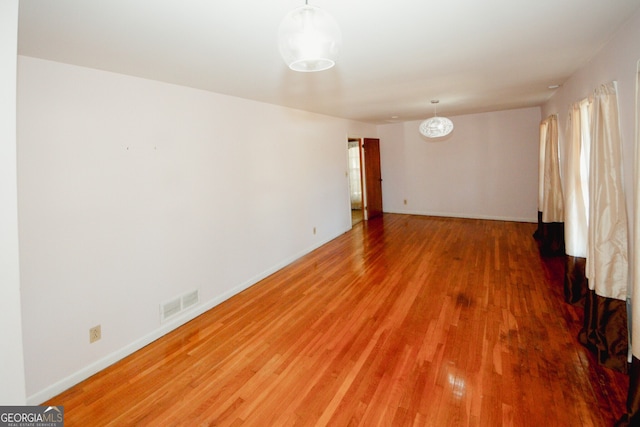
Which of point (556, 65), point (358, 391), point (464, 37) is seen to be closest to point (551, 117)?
point (556, 65)

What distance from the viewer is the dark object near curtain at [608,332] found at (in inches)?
83.7

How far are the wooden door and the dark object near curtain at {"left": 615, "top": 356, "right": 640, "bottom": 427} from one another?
5.88m

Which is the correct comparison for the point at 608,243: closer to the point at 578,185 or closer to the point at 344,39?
the point at 578,185

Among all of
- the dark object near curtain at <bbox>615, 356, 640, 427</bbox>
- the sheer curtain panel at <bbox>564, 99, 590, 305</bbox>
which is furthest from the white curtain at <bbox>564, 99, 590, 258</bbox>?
the dark object near curtain at <bbox>615, 356, 640, 427</bbox>

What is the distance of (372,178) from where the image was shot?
7629mm

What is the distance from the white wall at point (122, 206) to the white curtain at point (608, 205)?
3.38 meters

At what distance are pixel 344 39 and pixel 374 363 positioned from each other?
233 centimetres

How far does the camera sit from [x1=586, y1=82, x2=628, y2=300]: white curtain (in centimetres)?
219

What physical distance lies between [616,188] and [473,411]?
185 cm

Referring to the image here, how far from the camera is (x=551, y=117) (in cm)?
450

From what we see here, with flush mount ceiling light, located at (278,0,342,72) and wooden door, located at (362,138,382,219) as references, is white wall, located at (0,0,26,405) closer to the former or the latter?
flush mount ceiling light, located at (278,0,342,72)

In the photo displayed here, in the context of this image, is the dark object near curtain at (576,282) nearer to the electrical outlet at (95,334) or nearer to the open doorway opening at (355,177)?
the electrical outlet at (95,334)

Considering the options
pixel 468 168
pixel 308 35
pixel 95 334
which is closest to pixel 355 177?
pixel 468 168

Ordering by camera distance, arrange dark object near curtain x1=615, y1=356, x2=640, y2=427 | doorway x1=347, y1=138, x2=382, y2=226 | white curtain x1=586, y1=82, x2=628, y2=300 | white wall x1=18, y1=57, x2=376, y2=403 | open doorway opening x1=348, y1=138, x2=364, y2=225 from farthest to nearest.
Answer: open doorway opening x1=348, y1=138, x2=364, y2=225 < doorway x1=347, y1=138, x2=382, y2=226 < white curtain x1=586, y1=82, x2=628, y2=300 < white wall x1=18, y1=57, x2=376, y2=403 < dark object near curtain x1=615, y1=356, x2=640, y2=427
